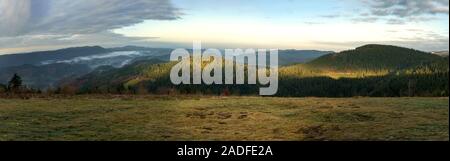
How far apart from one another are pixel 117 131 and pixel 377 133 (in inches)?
435

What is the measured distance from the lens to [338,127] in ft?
69.5

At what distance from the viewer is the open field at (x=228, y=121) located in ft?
64.7

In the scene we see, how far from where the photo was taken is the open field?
19734mm

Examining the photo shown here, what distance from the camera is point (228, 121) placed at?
81.1ft

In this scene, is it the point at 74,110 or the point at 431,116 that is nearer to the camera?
the point at 431,116
